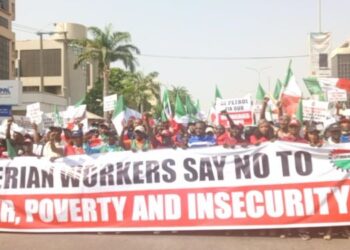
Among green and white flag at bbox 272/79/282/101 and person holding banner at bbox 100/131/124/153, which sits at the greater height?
green and white flag at bbox 272/79/282/101

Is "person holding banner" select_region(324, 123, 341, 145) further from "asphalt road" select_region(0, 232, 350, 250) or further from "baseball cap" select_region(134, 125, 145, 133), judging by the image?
"baseball cap" select_region(134, 125, 145, 133)

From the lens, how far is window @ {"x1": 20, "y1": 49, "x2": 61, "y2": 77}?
277ft

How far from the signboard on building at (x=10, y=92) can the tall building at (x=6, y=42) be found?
32523mm

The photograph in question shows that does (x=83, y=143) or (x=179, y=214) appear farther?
(x=83, y=143)

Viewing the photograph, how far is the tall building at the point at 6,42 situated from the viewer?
60125 millimetres

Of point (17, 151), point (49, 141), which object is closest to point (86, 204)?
point (49, 141)

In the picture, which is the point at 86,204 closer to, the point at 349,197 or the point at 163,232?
the point at 163,232

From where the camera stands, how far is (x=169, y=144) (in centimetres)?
1129

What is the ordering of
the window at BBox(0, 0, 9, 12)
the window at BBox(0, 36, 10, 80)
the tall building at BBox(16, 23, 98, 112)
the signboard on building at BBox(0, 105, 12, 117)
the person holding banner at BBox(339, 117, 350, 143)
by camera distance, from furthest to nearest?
the tall building at BBox(16, 23, 98, 112) → the window at BBox(0, 0, 9, 12) → the window at BBox(0, 36, 10, 80) → the signboard on building at BBox(0, 105, 12, 117) → the person holding banner at BBox(339, 117, 350, 143)

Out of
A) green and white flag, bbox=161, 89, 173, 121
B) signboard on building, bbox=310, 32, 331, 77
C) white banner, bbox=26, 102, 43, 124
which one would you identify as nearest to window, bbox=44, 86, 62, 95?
signboard on building, bbox=310, 32, 331, 77

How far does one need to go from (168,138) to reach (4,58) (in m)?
52.1

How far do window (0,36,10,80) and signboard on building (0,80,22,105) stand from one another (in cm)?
3256

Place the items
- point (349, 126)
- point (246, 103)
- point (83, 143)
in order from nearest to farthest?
point (349, 126) → point (83, 143) → point (246, 103)

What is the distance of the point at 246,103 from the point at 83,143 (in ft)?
16.8
